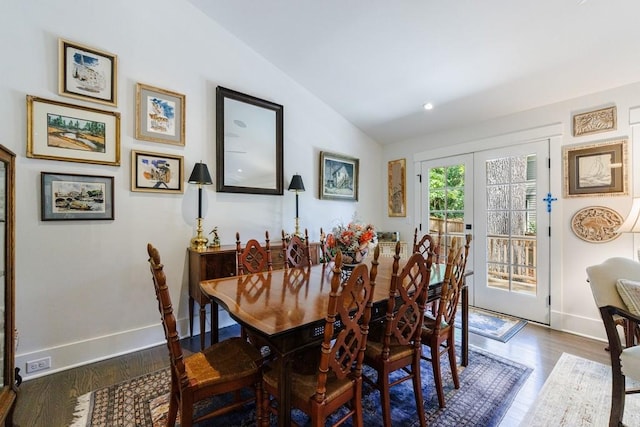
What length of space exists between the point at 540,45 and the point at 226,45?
303cm

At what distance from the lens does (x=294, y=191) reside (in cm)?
375

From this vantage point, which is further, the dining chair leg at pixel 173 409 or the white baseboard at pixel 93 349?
the white baseboard at pixel 93 349

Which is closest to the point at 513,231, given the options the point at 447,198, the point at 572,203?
the point at 572,203

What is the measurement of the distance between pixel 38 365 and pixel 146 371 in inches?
31.1

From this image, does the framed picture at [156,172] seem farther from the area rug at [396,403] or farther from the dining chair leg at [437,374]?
the dining chair leg at [437,374]

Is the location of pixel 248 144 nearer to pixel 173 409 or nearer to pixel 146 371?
pixel 146 371

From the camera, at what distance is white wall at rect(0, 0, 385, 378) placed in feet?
7.25

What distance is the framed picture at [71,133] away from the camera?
2.23 metres

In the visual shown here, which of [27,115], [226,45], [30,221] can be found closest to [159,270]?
[30,221]

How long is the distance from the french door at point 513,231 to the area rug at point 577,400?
1.07 metres

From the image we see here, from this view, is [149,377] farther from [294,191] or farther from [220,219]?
[294,191]

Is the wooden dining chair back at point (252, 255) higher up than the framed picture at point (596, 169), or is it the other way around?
the framed picture at point (596, 169)

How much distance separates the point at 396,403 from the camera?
191 cm

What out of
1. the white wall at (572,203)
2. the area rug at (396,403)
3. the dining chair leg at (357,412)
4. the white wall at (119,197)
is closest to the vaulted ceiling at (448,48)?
the white wall at (572,203)
